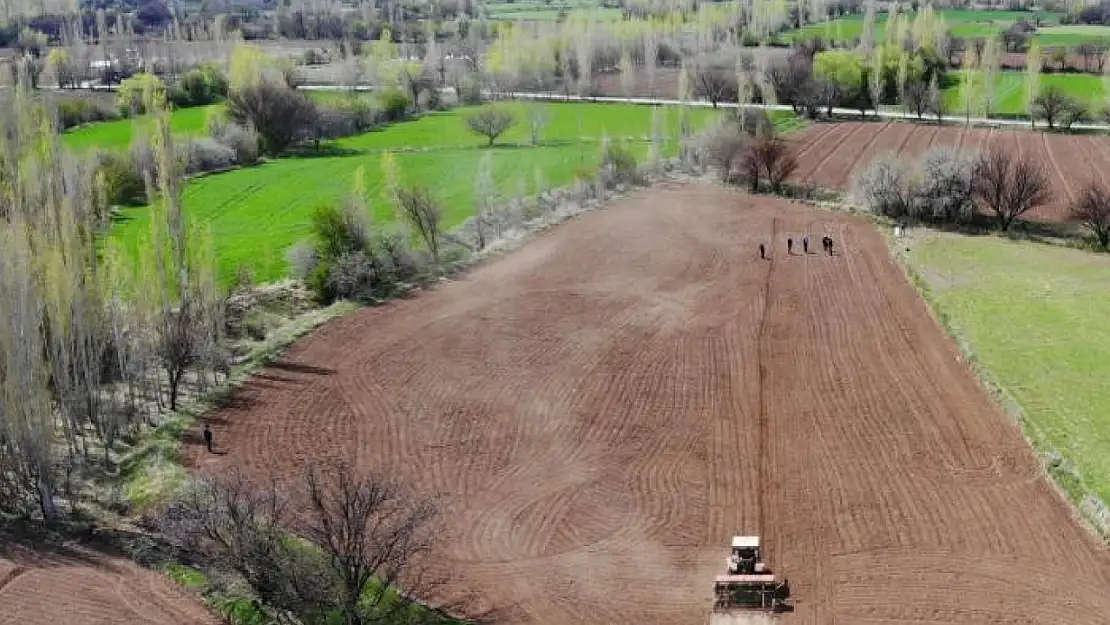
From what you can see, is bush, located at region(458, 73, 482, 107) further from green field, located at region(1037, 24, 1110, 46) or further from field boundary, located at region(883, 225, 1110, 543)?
green field, located at region(1037, 24, 1110, 46)

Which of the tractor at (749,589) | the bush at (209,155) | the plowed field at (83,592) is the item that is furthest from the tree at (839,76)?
the plowed field at (83,592)

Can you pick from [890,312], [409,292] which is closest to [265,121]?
[409,292]

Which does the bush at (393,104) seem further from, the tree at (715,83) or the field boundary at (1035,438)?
the field boundary at (1035,438)

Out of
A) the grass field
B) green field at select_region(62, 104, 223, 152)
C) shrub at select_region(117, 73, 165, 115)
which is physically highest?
the grass field

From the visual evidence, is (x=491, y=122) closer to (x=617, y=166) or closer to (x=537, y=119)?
(x=537, y=119)

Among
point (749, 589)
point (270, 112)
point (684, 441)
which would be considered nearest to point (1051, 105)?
point (270, 112)

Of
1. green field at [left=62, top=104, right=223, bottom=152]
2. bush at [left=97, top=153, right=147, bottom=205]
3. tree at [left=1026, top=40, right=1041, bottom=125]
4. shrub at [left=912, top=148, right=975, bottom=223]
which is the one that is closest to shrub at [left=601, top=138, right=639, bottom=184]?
shrub at [left=912, top=148, right=975, bottom=223]

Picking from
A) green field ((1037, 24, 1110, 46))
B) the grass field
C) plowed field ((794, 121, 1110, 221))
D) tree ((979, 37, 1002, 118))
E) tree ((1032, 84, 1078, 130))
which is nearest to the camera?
plowed field ((794, 121, 1110, 221))
